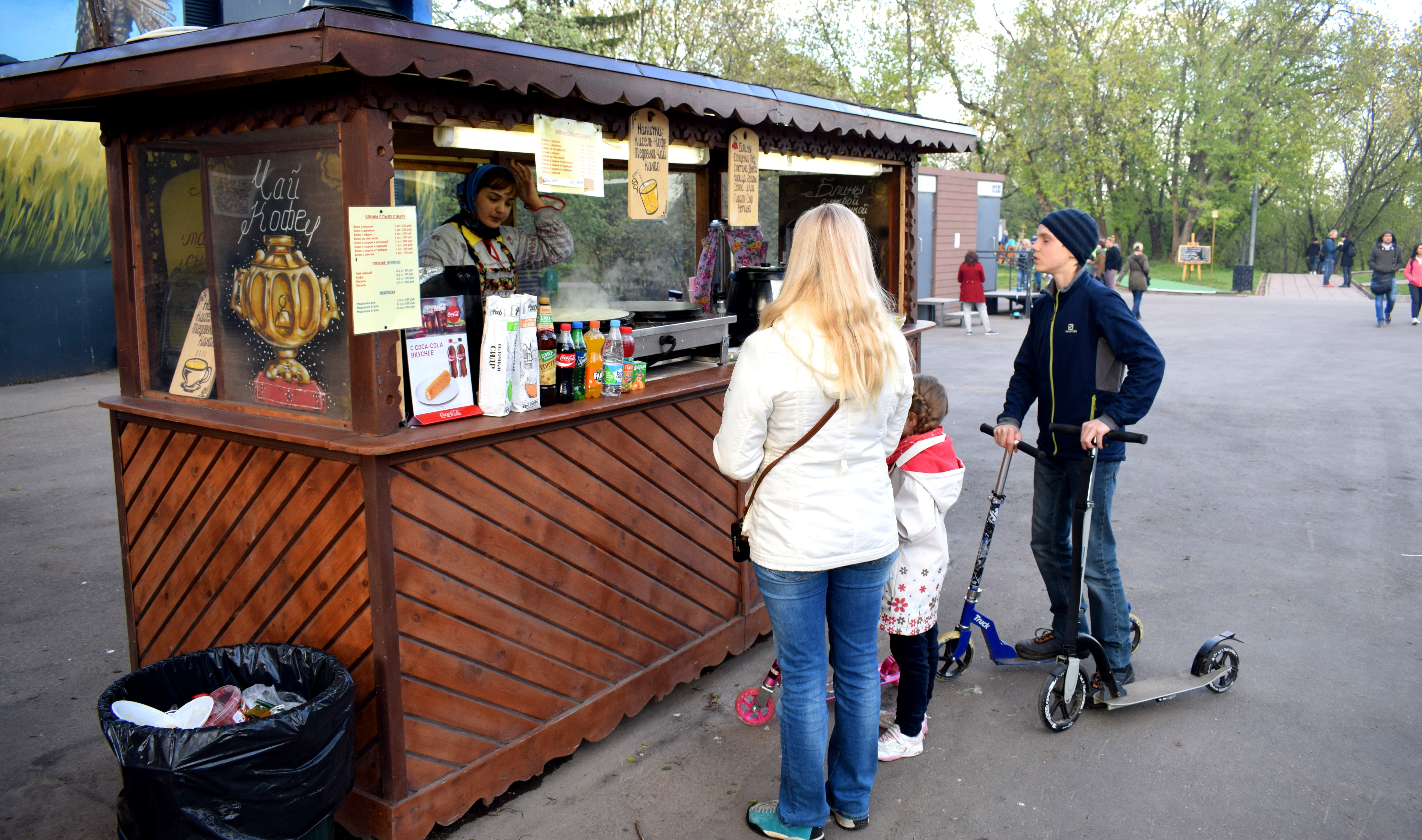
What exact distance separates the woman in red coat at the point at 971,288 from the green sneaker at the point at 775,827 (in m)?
14.7

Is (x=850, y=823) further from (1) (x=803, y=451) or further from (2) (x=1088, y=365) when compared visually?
(2) (x=1088, y=365)

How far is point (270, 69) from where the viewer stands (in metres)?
2.38

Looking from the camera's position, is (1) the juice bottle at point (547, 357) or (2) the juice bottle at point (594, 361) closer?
(1) the juice bottle at point (547, 357)

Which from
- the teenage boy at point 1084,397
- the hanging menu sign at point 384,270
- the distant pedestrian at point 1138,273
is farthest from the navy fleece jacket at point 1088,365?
the distant pedestrian at point 1138,273

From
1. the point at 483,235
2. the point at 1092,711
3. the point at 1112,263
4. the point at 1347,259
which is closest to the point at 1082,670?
the point at 1092,711

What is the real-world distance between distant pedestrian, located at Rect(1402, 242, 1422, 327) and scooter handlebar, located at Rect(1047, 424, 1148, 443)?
1596 centimetres

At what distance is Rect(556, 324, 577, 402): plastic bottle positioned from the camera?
3258 millimetres

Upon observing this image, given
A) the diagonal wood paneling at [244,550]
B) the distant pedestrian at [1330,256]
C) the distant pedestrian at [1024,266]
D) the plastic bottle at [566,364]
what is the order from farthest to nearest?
the distant pedestrian at [1330,256]
the distant pedestrian at [1024,266]
the plastic bottle at [566,364]
the diagonal wood paneling at [244,550]

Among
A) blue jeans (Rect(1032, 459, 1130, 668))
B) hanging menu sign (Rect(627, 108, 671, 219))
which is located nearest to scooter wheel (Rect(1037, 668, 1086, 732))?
blue jeans (Rect(1032, 459, 1130, 668))

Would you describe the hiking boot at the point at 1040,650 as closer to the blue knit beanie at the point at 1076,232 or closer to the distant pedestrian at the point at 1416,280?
the blue knit beanie at the point at 1076,232

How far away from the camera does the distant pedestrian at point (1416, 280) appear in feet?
52.4

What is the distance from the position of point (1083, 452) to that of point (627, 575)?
5.80 ft

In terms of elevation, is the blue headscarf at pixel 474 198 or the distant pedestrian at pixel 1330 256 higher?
the distant pedestrian at pixel 1330 256

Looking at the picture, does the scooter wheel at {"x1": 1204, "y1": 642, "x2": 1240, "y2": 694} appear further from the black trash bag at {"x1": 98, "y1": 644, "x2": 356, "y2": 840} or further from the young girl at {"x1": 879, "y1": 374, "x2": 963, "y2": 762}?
the black trash bag at {"x1": 98, "y1": 644, "x2": 356, "y2": 840}
